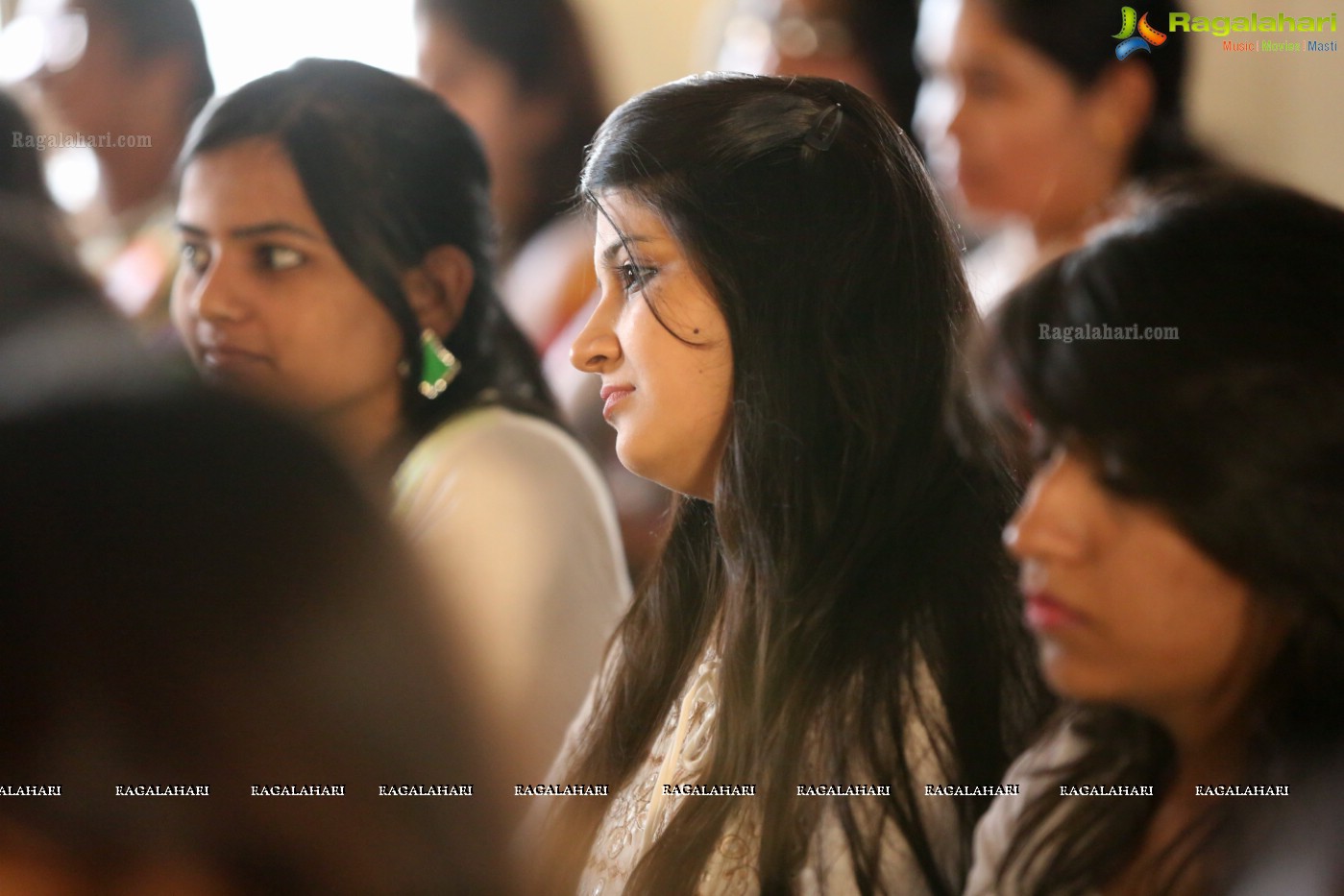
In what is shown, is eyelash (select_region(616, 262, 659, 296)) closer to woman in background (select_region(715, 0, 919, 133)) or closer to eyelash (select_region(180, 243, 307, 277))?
eyelash (select_region(180, 243, 307, 277))

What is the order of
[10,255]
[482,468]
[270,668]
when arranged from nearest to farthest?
[270,668], [10,255], [482,468]

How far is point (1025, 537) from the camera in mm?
621

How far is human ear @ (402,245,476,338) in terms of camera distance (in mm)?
1228

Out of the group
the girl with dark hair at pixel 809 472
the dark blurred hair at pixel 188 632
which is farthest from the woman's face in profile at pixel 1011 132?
the dark blurred hair at pixel 188 632

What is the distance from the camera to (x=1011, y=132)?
1.09m

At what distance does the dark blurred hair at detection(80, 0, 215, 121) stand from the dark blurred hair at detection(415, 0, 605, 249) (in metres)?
0.29

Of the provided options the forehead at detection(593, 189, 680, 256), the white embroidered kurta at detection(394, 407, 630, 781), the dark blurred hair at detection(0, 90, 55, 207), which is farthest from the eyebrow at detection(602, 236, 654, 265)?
the dark blurred hair at detection(0, 90, 55, 207)

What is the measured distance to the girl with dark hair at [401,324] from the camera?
1.11m

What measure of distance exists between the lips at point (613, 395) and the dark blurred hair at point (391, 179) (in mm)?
379

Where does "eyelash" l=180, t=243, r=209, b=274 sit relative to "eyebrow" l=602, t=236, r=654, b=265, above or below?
below

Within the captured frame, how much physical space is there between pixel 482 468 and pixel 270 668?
0.75 meters

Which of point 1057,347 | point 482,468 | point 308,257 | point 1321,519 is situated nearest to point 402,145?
point 308,257

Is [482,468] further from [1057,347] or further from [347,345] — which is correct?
[1057,347]

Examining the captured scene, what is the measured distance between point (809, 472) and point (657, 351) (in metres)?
0.12
